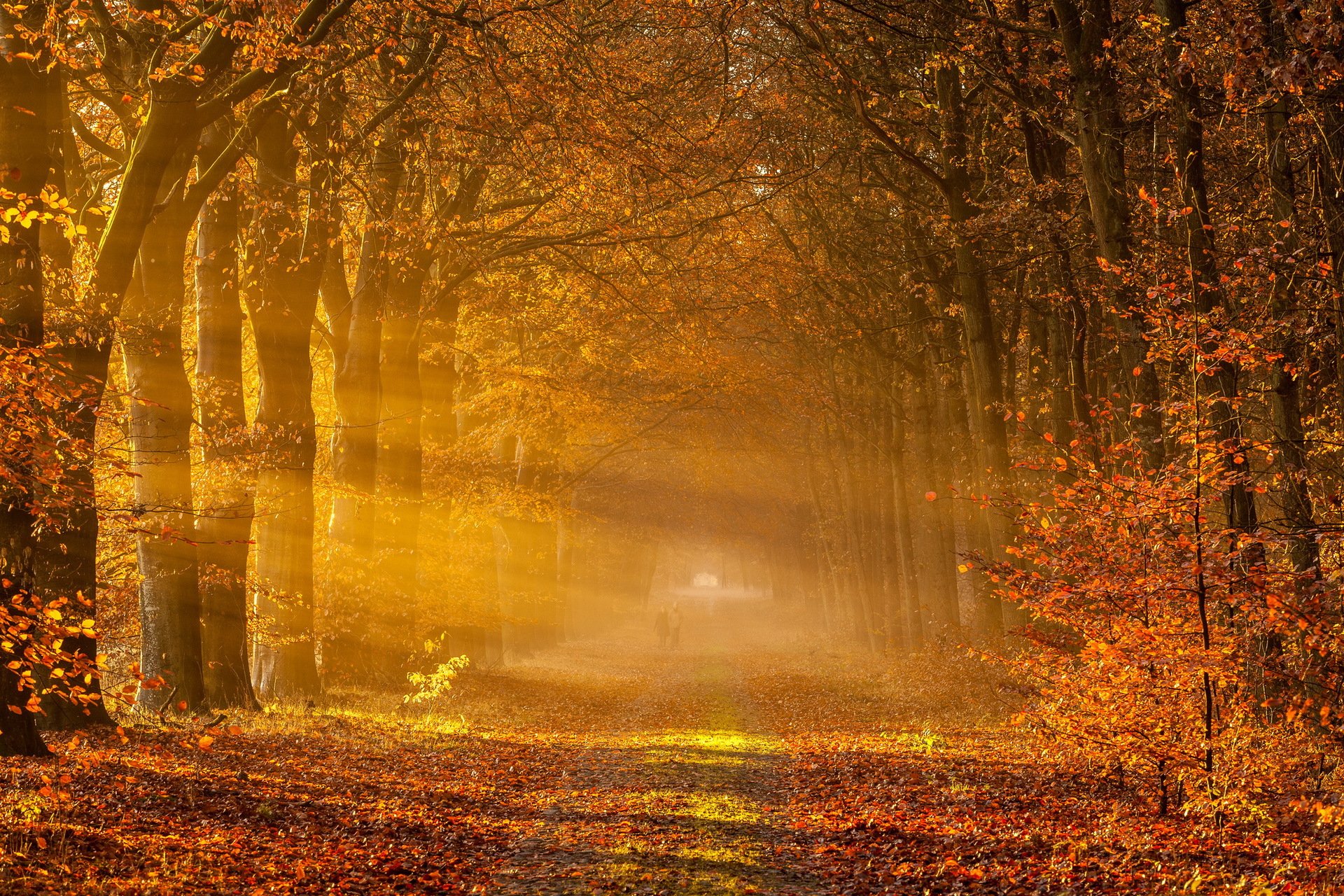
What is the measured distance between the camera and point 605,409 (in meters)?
29.5

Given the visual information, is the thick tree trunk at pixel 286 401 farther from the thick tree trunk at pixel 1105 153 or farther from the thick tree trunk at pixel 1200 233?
the thick tree trunk at pixel 1200 233

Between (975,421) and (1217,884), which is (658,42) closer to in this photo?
(975,421)

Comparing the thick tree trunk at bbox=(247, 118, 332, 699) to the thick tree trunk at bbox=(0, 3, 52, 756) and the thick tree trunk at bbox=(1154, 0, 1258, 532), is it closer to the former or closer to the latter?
the thick tree trunk at bbox=(0, 3, 52, 756)

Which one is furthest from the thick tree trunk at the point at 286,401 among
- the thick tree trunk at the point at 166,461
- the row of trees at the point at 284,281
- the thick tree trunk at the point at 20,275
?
the thick tree trunk at the point at 20,275

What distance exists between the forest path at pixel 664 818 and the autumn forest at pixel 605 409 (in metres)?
0.10

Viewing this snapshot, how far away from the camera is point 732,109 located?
17.6 m

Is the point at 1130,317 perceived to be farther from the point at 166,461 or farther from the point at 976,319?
the point at 166,461

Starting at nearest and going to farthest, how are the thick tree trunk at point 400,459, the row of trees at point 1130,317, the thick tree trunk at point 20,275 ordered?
the row of trees at point 1130,317
the thick tree trunk at point 20,275
the thick tree trunk at point 400,459

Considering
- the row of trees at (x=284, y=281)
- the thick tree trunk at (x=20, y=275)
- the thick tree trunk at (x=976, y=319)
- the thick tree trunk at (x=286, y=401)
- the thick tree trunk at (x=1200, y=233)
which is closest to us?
the thick tree trunk at (x=20, y=275)

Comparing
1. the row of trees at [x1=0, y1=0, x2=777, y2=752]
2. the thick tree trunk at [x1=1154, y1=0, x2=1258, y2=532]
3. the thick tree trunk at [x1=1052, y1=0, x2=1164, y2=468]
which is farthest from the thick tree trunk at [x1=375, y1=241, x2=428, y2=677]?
the thick tree trunk at [x1=1154, y1=0, x2=1258, y2=532]

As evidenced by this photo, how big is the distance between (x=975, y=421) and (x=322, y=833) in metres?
13.8

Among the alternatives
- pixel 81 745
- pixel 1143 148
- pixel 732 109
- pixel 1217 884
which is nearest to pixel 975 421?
pixel 1143 148

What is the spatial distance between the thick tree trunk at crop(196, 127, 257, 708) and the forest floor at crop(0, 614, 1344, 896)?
0.97m

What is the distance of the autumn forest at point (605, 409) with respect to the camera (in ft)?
26.3
